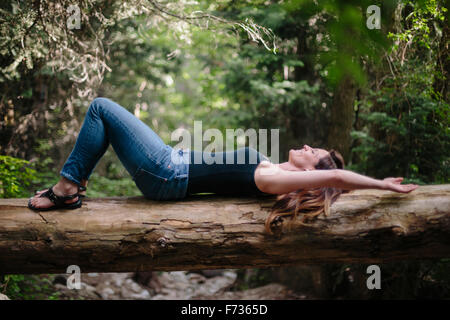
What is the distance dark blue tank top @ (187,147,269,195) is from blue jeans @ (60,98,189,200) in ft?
0.31

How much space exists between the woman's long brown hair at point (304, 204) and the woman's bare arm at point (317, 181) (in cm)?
17

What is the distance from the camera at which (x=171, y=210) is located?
2912mm

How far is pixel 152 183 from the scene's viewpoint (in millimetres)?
2957

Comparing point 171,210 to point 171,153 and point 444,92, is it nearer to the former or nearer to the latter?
point 171,153

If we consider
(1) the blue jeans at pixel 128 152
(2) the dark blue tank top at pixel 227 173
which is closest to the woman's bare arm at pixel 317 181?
(2) the dark blue tank top at pixel 227 173

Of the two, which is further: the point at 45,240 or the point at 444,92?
the point at 444,92

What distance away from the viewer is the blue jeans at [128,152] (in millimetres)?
2863

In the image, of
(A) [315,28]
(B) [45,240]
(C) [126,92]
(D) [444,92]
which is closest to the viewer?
(B) [45,240]

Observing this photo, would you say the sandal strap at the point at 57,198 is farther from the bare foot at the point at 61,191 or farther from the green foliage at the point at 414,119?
the green foliage at the point at 414,119

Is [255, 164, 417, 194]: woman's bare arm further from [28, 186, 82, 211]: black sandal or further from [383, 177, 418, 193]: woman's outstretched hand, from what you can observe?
[28, 186, 82, 211]: black sandal

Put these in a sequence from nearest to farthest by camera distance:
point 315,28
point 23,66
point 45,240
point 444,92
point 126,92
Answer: point 45,240 → point 444,92 → point 23,66 → point 315,28 → point 126,92

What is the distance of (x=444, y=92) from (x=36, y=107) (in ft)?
19.1

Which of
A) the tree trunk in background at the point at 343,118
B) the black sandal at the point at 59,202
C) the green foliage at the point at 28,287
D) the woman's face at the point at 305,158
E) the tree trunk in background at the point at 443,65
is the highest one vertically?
the tree trunk in background at the point at 443,65

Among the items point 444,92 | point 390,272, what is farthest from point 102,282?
point 444,92
